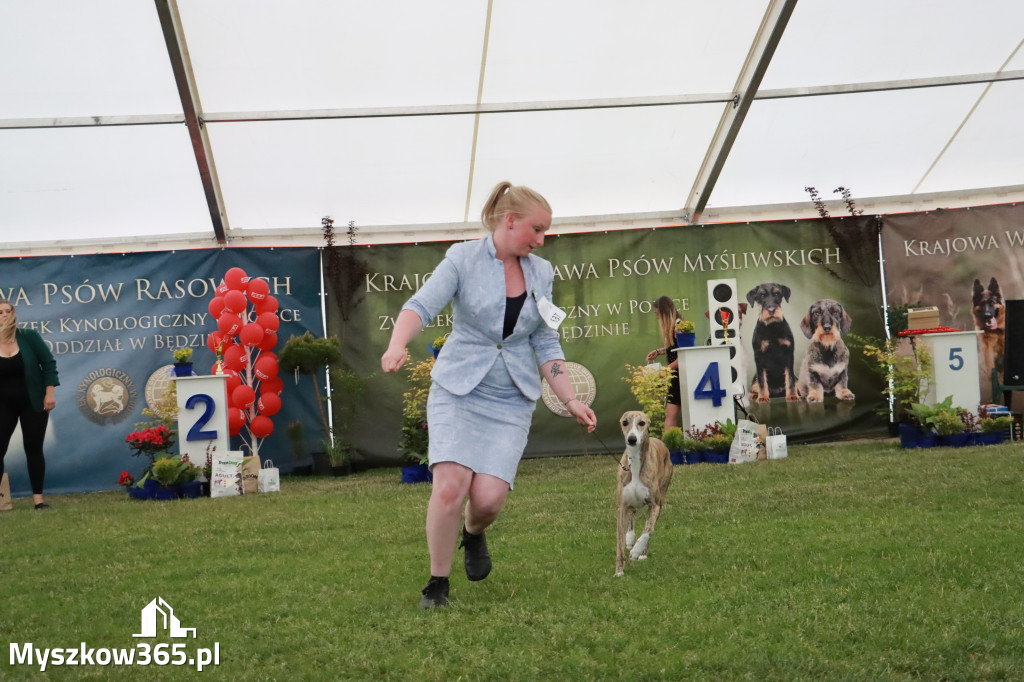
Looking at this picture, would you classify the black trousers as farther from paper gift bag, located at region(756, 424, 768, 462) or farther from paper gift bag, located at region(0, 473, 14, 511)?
paper gift bag, located at region(756, 424, 768, 462)

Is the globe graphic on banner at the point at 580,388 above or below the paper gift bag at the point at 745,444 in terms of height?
above

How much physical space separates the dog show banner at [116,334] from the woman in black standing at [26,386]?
78.3 inches

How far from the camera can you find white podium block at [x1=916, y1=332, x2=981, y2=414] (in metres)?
9.46

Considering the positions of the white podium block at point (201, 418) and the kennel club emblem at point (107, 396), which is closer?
the white podium block at point (201, 418)

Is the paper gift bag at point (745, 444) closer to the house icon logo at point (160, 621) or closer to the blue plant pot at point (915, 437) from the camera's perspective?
the blue plant pot at point (915, 437)

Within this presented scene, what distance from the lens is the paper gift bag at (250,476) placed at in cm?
894

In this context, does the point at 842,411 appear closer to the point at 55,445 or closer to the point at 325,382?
the point at 325,382

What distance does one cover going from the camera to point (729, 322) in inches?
406

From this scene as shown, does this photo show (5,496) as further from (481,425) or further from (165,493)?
(481,425)

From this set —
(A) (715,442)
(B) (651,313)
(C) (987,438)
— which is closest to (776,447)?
(A) (715,442)

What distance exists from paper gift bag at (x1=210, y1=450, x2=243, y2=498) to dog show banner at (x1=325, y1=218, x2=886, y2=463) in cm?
226

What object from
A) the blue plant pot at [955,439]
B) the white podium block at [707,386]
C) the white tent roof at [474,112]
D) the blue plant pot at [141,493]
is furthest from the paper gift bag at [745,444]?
the blue plant pot at [141,493]

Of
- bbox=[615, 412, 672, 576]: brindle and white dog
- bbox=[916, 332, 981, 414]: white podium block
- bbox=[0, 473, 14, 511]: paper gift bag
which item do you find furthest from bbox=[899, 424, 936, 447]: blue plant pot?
bbox=[0, 473, 14, 511]: paper gift bag

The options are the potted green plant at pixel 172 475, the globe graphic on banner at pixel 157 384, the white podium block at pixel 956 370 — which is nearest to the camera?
the potted green plant at pixel 172 475
